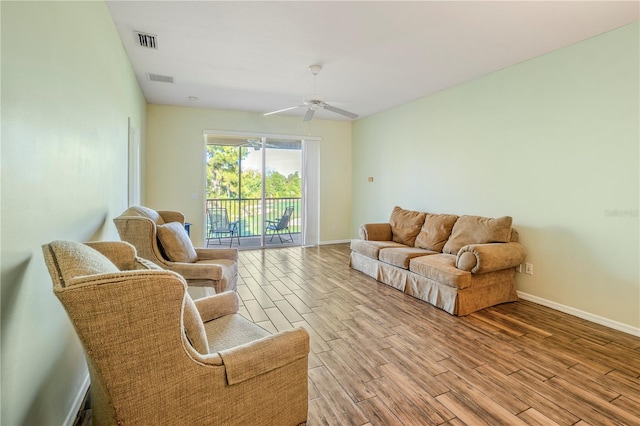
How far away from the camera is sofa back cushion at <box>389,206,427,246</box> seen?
4617 millimetres

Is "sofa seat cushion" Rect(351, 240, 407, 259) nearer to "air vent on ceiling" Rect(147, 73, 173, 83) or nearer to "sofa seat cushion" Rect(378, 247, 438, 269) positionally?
"sofa seat cushion" Rect(378, 247, 438, 269)

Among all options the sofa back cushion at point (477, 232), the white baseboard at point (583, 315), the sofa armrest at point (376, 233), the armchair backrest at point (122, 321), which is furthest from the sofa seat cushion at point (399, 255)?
the armchair backrest at point (122, 321)

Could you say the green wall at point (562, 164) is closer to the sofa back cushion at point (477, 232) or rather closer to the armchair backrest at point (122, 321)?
the sofa back cushion at point (477, 232)

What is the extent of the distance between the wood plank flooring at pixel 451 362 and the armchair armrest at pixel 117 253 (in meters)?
1.28

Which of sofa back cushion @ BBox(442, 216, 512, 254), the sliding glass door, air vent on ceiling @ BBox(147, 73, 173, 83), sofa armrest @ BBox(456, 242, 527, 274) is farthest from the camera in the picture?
the sliding glass door

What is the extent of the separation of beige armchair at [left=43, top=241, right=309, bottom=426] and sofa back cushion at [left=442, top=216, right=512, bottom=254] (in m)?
2.95

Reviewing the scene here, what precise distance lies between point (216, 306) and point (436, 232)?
325 cm

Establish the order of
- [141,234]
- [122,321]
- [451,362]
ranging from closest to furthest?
[122,321], [451,362], [141,234]

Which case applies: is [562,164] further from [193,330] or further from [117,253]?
[117,253]

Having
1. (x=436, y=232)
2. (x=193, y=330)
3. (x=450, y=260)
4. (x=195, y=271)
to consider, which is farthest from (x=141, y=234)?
(x=436, y=232)

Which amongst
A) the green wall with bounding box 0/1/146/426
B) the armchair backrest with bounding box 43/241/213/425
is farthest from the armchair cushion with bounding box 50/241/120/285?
the green wall with bounding box 0/1/146/426

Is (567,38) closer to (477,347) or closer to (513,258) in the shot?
(513,258)

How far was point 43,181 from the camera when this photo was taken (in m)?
1.39

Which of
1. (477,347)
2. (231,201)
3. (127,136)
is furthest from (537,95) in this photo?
(231,201)
